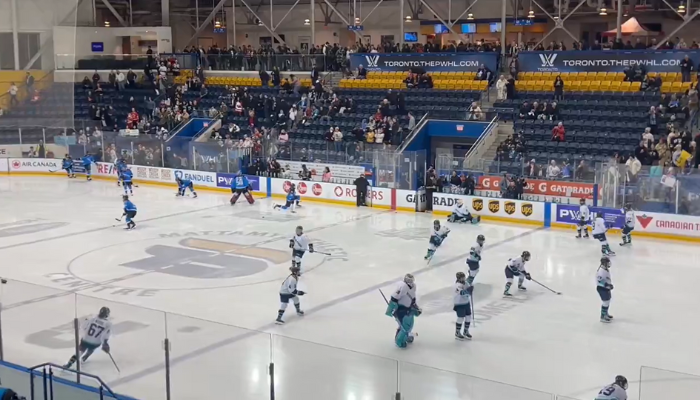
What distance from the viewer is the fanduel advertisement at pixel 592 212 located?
2214 cm

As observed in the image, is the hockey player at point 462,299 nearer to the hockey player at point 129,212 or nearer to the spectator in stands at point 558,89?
the hockey player at point 129,212

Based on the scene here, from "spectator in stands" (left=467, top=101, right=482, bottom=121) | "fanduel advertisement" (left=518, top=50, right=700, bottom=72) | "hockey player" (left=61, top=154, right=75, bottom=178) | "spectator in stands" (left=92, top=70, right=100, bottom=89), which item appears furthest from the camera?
"spectator in stands" (left=92, top=70, right=100, bottom=89)

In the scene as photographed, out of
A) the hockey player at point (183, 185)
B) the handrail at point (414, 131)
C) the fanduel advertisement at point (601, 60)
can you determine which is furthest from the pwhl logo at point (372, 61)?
the hockey player at point (183, 185)

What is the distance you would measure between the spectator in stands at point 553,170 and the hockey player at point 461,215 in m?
2.43

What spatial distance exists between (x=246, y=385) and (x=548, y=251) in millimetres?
12874

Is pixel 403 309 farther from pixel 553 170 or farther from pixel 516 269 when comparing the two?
pixel 553 170

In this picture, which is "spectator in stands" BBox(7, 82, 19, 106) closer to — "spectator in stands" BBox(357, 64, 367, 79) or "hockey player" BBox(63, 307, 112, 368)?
"spectator in stands" BBox(357, 64, 367, 79)

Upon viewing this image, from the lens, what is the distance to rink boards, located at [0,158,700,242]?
21703mm

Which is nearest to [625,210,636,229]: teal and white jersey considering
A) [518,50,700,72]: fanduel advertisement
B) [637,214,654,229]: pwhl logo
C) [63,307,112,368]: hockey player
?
[637,214,654,229]: pwhl logo

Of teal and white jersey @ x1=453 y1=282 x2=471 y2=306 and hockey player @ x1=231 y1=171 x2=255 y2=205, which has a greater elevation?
hockey player @ x1=231 y1=171 x2=255 y2=205

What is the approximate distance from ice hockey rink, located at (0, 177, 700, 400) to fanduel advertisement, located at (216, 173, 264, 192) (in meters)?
1.36

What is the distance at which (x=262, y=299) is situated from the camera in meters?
15.4

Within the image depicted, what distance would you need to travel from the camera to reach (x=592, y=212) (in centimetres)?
2248

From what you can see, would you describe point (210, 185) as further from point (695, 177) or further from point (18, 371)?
point (18, 371)
